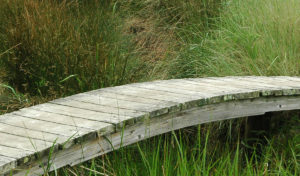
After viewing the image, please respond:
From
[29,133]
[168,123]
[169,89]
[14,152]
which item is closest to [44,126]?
[29,133]

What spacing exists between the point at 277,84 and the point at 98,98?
121 cm

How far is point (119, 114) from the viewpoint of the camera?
7.97 feet

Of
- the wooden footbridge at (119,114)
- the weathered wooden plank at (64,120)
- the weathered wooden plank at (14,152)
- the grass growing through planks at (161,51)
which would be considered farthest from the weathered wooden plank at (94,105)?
the weathered wooden plank at (14,152)

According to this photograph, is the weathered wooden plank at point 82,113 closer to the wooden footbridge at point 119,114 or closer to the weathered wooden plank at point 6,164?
the wooden footbridge at point 119,114

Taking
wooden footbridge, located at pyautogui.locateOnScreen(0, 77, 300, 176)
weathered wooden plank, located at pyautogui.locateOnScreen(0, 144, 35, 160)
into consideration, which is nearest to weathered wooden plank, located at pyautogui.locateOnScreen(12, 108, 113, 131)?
wooden footbridge, located at pyautogui.locateOnScreen(0, 77, 300, 176)

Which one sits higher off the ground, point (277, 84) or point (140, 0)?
point (140, 0)

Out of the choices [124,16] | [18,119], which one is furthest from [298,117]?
[124,16]

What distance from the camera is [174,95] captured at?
9.25ft

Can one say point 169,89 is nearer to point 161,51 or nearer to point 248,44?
point 248,44

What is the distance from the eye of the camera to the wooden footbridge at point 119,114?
6.73ft

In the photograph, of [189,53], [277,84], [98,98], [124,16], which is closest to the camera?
[98,98]

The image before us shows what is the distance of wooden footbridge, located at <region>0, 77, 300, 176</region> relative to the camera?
2.05 m

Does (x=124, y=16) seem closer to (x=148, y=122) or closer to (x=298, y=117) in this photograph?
(x=298, y=117)

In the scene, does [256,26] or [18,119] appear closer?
[18,119]
